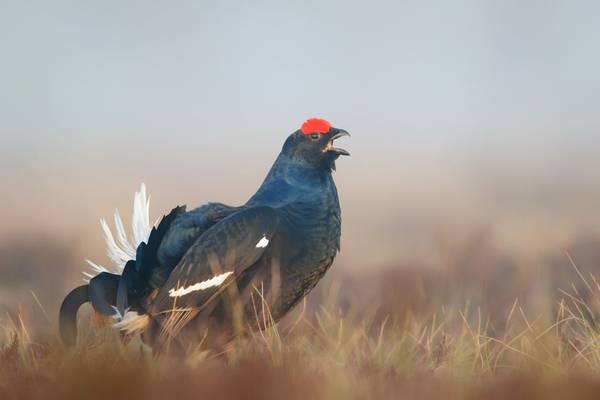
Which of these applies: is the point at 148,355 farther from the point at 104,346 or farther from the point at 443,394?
the point at 443,394

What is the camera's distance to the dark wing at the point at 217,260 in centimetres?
517

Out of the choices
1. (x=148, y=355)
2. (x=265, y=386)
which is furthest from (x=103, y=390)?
(x=148, y=355)

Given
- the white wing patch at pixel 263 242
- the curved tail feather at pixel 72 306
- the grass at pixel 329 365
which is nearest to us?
the grass at pixel 329 365

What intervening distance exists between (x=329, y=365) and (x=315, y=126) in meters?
2.15

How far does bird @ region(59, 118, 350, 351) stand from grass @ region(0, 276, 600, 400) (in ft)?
0.59

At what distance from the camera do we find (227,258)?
17.0 ft

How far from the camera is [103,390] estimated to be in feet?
9.80

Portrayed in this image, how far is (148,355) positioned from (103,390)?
99 centimetres

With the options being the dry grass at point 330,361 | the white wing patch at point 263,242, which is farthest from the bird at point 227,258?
the dry grass at point 330,361

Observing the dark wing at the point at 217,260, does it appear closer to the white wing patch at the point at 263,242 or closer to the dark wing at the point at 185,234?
the white wing patch at the point at 263,242

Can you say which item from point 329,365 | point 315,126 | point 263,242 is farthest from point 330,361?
point 315,126

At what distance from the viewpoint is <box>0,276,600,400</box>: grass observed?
3.01 m

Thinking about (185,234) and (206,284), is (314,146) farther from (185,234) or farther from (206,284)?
(206,284)

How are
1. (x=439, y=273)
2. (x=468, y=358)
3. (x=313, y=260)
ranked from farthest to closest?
(x=439, y=273), (x=313, y=260), (x=468, y=358)
